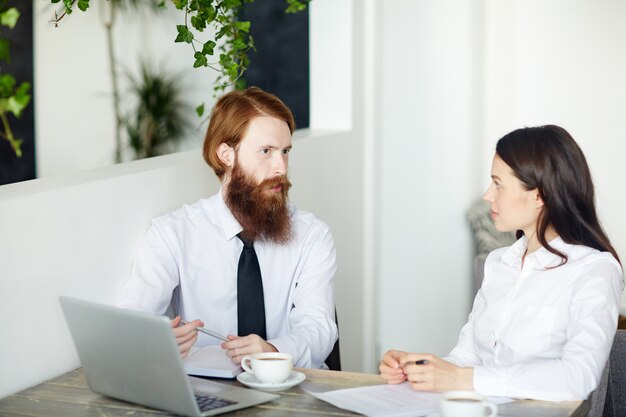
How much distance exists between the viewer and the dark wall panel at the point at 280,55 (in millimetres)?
4398

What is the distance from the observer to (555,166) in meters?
2.40

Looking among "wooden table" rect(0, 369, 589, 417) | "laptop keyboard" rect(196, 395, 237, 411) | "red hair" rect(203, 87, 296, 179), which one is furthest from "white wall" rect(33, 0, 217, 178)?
"laptop keyboard" rect(196, 395, 237, 411)

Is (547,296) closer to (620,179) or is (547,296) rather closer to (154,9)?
(620,179)

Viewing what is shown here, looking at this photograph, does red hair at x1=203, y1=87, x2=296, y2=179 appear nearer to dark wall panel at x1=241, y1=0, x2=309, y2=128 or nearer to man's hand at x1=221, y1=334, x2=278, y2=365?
man's hand at x1=221, y1=334, x2=278, y2=365

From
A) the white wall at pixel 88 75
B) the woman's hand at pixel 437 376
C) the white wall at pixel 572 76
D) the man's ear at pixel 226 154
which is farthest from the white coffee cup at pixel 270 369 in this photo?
the white wall at pixel 88 75

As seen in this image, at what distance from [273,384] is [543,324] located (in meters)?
0.62

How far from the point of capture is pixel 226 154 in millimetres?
2994

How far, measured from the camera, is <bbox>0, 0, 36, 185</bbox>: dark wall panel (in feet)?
15.2

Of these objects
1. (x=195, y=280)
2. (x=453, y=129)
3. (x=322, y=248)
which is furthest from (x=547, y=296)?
(x=453, y=129)

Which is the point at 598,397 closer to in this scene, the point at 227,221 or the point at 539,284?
the point at 539,284

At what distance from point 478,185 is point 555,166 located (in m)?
2.59

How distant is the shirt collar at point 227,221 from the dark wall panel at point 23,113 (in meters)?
1.95

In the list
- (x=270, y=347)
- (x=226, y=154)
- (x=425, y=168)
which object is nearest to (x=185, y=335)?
(x=270, y=347)

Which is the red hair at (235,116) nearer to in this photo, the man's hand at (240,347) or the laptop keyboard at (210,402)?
the man's hand at (240,347)
